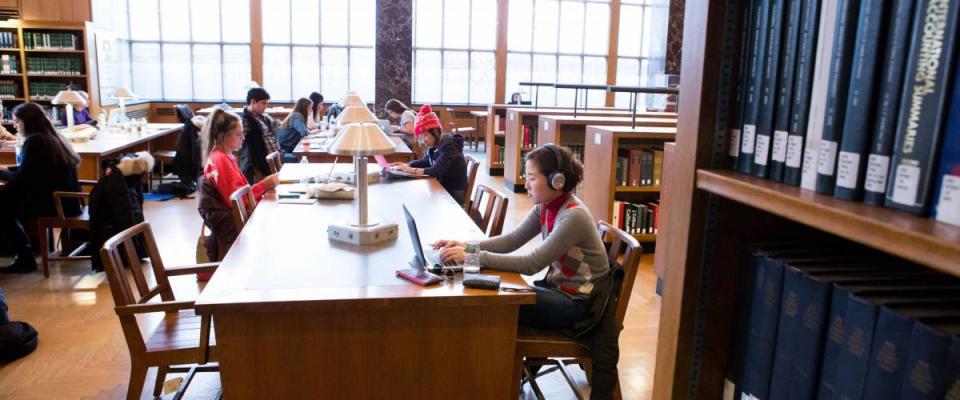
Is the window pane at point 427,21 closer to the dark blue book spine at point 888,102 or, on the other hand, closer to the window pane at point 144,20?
the window pane at point 144,20

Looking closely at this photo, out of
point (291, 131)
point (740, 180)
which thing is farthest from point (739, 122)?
point (291, 131)

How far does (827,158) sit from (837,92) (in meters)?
0.08

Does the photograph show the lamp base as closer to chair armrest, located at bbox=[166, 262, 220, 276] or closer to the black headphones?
chair armrest, located at bbox=[166, 262, 220, 276]

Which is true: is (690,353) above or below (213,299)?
above

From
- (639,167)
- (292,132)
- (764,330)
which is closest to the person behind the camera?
(764,330)

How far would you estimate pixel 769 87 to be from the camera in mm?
902

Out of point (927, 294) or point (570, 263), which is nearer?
point (927, 294)

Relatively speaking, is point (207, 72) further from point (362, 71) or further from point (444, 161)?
point (444, 161)

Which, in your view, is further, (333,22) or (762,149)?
(333,22)

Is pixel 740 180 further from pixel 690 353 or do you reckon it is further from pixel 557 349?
pixel 557 349

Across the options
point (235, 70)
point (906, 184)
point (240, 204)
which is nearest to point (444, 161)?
point (240, 204)

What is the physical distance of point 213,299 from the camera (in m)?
1.77

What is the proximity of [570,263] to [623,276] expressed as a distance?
188 mm

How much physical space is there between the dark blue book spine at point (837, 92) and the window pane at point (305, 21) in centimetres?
1322
